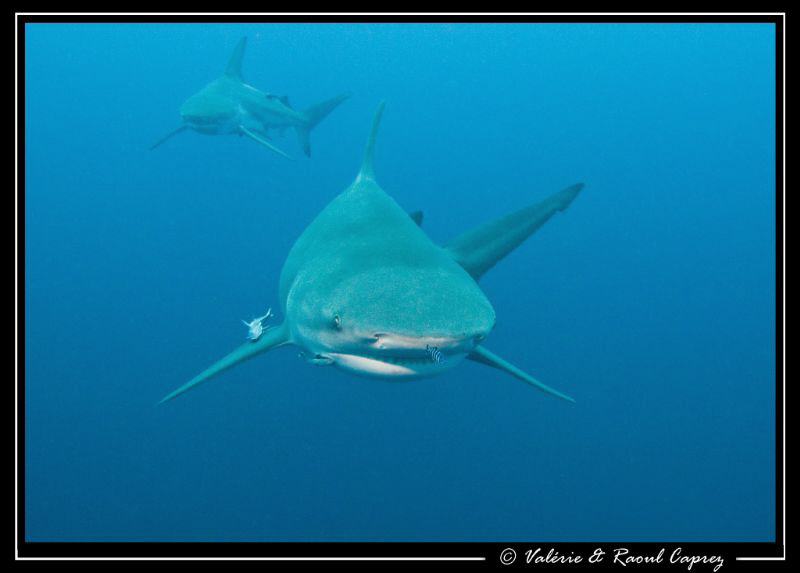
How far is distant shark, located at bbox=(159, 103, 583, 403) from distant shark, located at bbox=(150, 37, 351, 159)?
16.2ft

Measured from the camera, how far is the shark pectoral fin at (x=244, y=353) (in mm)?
4465

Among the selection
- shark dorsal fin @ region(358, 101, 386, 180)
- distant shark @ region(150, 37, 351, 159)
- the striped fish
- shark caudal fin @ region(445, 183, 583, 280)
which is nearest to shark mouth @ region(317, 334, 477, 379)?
the striped fish

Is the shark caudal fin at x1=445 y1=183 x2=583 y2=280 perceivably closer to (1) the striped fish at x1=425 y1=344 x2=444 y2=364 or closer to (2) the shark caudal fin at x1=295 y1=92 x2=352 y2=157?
(1) the striped fish at x1=425 y1=344 x2=444 y2=364

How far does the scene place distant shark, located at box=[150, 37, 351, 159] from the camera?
962cm

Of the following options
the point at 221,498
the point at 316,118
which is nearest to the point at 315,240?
the point at 221,498

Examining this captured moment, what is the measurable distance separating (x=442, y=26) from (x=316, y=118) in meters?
36.5

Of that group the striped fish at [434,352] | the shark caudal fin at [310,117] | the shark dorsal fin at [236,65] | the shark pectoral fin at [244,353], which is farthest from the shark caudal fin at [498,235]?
the shark dorsal fin at [236,65]

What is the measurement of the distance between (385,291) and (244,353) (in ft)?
6.49

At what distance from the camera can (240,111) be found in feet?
33.0

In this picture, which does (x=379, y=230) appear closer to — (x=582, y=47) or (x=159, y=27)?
(x=582, y=47)

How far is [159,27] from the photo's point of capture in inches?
1969

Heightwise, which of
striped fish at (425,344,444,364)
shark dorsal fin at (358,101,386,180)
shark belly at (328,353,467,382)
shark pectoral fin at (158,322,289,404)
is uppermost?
shark dorsal fin at (358,101,386,180)
